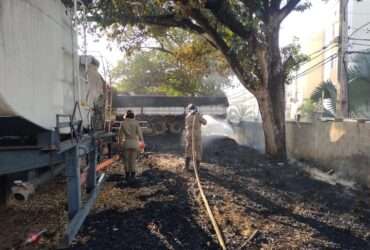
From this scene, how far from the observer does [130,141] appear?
9.59 metres

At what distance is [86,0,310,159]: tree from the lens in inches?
522

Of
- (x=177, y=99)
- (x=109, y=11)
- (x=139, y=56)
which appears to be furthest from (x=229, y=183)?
(x=139, y=56)

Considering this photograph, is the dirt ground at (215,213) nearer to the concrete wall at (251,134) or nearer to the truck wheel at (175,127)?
the concrete wall at (251,134)

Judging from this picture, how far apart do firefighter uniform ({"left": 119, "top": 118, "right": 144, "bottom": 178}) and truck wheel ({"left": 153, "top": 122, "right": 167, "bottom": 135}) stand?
52.9 feet

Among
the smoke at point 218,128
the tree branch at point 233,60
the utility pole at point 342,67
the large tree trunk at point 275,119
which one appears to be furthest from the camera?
the smoke at point 218,128

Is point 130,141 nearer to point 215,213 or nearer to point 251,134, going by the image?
point 215,213

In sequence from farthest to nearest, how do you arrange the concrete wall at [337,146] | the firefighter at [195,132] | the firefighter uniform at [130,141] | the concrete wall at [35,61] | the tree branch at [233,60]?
1. the tree branch at [233,60]
2. the firefighter at [195,132]
3. the concrete wall at [337,146]
4. the firefighter uniform at [130,141]
5. the concrete wall at [35,61]

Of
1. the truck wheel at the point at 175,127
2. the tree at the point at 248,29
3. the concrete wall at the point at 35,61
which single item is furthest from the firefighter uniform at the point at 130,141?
the truck wheel at the point at 175,127

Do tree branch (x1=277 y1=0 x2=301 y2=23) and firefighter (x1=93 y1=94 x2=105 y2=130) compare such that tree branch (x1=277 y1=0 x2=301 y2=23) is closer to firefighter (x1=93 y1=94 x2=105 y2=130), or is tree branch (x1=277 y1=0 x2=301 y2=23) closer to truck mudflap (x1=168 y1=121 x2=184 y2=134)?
firefighter (x1=93 y1=94 x2=105 y2=130)

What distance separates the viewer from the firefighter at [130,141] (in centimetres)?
956

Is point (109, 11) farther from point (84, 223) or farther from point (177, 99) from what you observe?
point (177, 99)

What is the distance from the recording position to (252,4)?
13.1 meters

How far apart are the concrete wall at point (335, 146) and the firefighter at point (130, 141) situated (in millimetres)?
5370

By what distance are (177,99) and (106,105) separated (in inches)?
615
